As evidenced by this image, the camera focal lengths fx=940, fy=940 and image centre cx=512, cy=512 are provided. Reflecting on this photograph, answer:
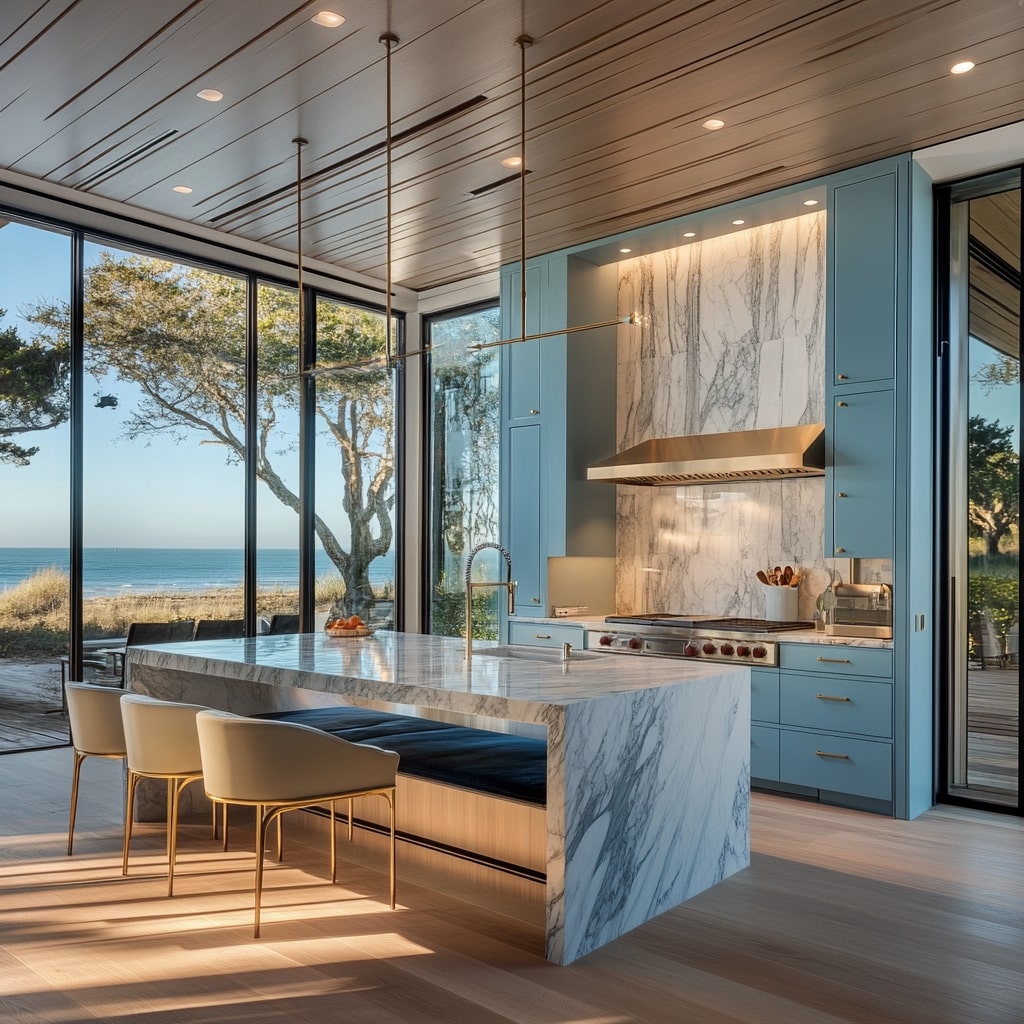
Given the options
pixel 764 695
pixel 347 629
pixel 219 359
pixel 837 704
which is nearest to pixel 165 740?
pixel 347 629

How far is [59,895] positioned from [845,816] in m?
3.27

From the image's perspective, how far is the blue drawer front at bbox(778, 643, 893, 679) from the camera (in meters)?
4.38

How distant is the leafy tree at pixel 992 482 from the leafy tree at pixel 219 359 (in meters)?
3.71

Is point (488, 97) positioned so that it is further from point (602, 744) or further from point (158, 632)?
point (158, 632)

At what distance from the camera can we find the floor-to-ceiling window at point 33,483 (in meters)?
5.33

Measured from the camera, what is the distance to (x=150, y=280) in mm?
6035

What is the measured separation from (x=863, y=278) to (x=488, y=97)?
2.01 m

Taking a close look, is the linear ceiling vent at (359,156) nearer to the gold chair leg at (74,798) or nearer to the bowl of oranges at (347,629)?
the bowl of oranges at (347,629)

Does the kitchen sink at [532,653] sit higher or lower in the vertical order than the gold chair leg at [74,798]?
higher

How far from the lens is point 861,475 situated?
4.60m

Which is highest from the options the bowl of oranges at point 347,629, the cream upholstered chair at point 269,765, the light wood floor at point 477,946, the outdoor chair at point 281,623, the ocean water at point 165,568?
the ocean water at point 165,568

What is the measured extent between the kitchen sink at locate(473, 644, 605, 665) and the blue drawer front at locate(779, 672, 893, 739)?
1318mm

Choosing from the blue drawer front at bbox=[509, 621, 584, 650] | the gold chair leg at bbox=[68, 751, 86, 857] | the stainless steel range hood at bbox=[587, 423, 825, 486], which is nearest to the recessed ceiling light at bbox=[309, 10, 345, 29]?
the stainless steel range hood at bbox=[587, 423, 825, 486]

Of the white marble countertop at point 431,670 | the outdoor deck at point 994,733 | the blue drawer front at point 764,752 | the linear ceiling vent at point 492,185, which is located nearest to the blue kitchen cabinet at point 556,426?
the linear ceiling vent at point 492,185
